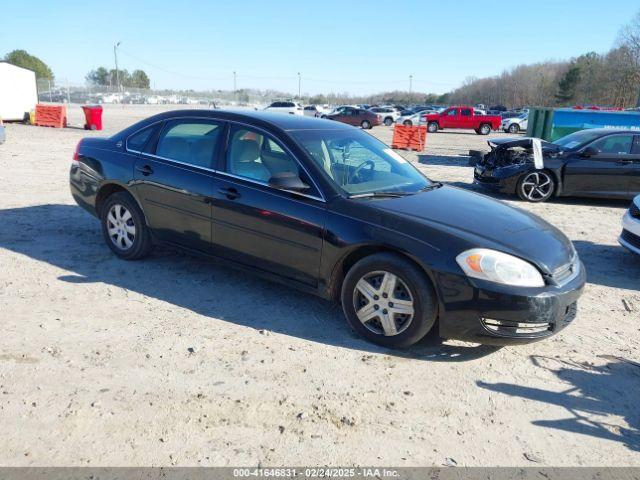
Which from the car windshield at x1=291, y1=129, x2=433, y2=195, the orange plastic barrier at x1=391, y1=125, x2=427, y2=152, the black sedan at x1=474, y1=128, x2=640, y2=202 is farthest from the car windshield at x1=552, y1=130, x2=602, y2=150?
the orange plastic barrier at x1=391, y1=125, x2=427, y2=152

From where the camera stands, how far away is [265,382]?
134 inches

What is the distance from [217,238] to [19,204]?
505 cm

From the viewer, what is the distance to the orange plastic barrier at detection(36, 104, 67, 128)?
24719 mm

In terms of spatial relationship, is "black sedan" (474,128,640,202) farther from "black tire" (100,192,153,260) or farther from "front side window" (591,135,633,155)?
"black tire" (100,192,153,260)

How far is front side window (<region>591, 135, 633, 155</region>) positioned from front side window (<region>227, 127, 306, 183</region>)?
309 inches

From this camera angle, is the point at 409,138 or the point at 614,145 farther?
the point at 409,138

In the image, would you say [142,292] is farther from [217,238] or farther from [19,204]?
[19,204]

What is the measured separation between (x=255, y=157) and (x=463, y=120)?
33490mm

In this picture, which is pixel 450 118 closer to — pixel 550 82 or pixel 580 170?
pixel 580 170

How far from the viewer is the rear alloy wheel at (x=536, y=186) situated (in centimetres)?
1004

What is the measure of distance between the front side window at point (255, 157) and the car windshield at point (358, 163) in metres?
0.20

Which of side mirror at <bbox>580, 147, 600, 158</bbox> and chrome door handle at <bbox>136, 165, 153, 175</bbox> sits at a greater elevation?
side mirror at <bbox>580, 147, 600, 158</bbox>

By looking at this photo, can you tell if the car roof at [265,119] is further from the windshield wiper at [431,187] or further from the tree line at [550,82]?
the tree line at [550,82]

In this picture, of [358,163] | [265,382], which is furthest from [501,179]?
[265,382]
